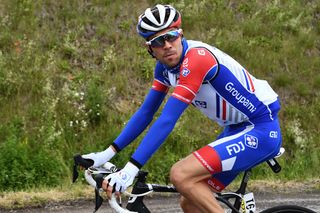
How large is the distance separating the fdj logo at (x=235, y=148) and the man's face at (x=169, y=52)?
741 millimetres

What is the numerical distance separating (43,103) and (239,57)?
4.08 meters

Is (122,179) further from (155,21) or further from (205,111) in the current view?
(155,21)

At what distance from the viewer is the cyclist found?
370 centimetres

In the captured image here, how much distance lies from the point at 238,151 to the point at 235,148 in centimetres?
3

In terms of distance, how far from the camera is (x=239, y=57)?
34.6 feet

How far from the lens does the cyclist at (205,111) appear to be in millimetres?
3703

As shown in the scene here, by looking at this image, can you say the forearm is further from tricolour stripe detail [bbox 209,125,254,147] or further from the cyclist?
tricolour stripe detail [bbox 209,125,254,147]

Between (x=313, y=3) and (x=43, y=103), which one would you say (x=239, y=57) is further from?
(x=43, y=103)

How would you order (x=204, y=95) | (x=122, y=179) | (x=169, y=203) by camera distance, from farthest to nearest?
(x=169, y=203) < (x=204, y=95) < (x=122, y=179)

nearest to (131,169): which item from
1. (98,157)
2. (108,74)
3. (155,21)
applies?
(98,157)

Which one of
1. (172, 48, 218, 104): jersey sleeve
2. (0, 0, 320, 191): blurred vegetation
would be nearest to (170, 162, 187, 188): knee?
(172, 48, 218, 104): jersey sleeve

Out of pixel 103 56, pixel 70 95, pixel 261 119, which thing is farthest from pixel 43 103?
pixel 261 119

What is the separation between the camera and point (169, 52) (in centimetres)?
389

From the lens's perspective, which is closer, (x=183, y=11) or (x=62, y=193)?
(x=62, y=193)
